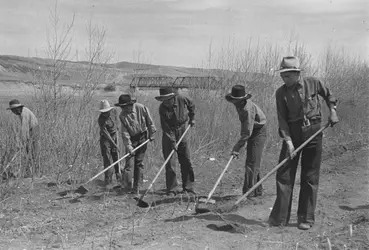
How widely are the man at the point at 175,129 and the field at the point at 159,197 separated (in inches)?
14.0

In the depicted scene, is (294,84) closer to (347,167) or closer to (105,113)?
(105,113)

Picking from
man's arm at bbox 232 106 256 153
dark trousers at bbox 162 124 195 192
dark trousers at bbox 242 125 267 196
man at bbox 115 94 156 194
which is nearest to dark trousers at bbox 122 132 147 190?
man at bbox 115 94 156 194

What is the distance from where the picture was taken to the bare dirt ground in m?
4.80

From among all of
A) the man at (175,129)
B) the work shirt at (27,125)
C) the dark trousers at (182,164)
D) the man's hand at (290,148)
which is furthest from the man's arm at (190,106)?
the work shirt at (27,125)

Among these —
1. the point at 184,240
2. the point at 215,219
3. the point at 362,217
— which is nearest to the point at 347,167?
the point at 362,217

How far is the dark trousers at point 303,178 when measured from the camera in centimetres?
521

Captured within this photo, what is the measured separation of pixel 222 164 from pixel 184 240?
5.80 meters

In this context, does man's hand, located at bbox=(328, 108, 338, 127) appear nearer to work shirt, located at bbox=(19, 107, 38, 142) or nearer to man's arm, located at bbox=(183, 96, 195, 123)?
man's arm, located at bbox=(183, 96, 195, 123)

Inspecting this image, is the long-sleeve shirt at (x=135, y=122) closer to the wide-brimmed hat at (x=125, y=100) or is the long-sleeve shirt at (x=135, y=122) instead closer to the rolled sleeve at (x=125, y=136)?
the rolled sleeve at (x=125, y=136)

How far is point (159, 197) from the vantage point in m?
7.33

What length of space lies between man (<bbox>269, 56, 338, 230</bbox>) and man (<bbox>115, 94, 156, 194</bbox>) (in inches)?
106

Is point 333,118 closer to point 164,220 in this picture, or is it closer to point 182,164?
point 164,220

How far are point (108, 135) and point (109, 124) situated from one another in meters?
0.22

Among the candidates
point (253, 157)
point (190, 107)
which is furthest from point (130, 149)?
point (253, 157)
